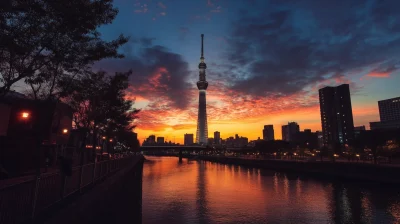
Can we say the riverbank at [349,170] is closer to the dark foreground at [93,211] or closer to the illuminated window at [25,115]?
the dark foreground at [93,211]

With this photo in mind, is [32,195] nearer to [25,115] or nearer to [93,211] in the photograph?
[93,211]

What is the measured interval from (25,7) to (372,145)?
66.7 metres

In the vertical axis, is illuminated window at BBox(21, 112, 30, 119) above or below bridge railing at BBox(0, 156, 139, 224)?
above

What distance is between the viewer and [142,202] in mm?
25328

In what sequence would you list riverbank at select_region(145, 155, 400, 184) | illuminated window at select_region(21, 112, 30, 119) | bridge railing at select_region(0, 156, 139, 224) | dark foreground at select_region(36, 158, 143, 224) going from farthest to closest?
riverbank at select_region(145, 155, 400, 184), illuminated window at select_region(21, 112, 30, 119), dark foreground at select_region(36, 158, 143, 224), bridge railing at select_region(0, 156, 139, 224)

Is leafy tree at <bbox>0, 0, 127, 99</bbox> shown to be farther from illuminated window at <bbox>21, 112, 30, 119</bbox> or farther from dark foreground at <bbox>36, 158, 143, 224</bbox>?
illuminated window at <bbox>21, 112, 30, 119</bbox>

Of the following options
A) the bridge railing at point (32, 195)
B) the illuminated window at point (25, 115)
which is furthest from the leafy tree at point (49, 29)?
the illuminated window at point (25, 115)

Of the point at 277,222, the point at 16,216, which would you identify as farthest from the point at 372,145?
the point at 16,216

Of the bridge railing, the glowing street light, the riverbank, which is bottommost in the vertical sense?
the riverbank

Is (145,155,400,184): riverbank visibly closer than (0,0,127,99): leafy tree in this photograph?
No

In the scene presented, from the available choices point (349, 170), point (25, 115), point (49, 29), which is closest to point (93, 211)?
point (49, 29)

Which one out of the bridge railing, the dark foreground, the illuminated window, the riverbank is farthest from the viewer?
the riverbank

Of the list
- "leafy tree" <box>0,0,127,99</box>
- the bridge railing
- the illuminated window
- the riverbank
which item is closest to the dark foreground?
the bridge railing

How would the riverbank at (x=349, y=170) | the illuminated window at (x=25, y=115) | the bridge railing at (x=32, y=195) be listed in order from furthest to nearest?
the riverbank at (x=349, y=170), the illuminated window at (x=25, y=115), the bridge railing at (x=32, y=195)
